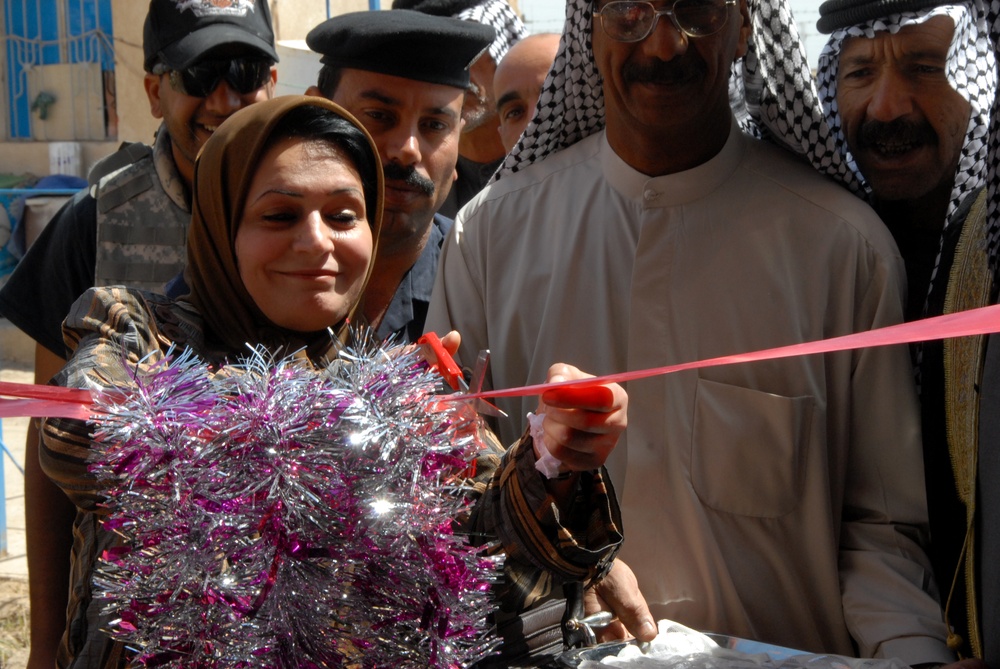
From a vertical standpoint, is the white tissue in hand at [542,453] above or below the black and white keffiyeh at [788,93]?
below

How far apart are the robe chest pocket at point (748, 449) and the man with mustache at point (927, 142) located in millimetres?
346

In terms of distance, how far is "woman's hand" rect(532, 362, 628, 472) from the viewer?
1.59m

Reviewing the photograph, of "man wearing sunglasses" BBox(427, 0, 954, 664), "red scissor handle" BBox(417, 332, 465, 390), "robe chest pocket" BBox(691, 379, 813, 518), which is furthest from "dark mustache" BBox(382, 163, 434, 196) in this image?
"red scissor handle" BBox(417, 332, 465, 390)

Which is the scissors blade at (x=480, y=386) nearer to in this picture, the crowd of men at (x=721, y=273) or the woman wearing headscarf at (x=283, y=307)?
the woman wearing headscarf at (x=283, y=307)

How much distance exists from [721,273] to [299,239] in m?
1.09

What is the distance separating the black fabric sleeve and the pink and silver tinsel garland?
1.75 m

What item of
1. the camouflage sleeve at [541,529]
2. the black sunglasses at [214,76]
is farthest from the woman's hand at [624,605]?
the black sunglasses at [214,76]

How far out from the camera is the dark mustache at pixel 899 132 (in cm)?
291

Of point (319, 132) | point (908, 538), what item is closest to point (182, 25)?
point (319, 132)

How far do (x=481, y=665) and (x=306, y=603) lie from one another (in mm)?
→ 520

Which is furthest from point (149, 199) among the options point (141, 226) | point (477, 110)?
point (477, 110)

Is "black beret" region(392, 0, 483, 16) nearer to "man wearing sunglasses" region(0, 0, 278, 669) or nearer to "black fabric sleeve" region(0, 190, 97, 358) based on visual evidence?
"man wearing sunglasses" region(0, 0, 278, 669)

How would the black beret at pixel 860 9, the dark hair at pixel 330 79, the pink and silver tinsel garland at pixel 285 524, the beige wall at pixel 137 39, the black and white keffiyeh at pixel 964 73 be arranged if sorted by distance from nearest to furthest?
the pink and silver tinsel garland at pixel 285 524 → the black and white keffiyeh at pixel 964 73 → the black beret at pixel 860 9 → the dark hair at pixel 330 79 → the beige wall at pixel 137 39

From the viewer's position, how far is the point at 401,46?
3.21 meters
